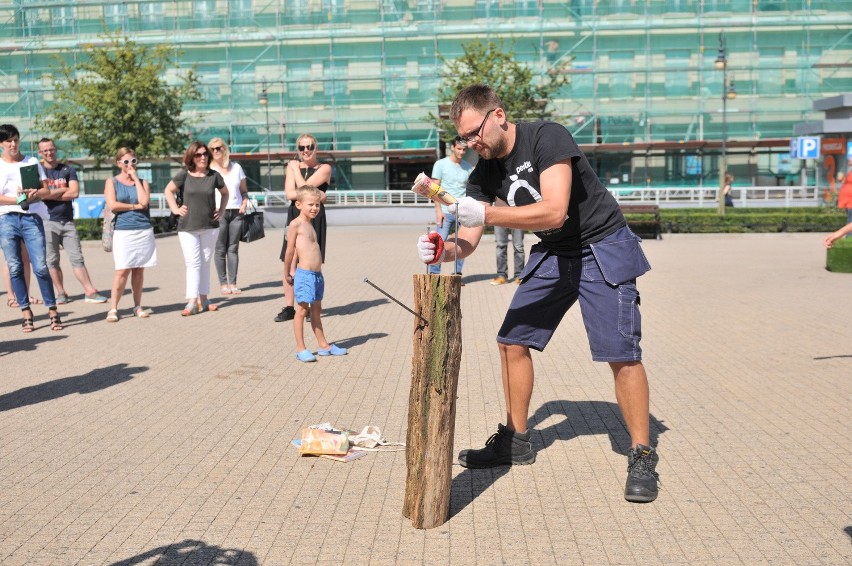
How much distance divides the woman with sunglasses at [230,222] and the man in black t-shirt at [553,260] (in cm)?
788

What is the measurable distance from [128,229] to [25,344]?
1781mm

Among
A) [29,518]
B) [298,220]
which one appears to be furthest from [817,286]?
[29,518]

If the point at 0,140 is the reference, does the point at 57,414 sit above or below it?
below

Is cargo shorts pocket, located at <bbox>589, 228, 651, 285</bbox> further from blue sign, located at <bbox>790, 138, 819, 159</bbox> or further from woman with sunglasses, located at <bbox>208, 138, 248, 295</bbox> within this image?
blue sign, located at <bbox>790, 138, 819, 159</bbox>

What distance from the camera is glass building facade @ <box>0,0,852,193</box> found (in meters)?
43.3

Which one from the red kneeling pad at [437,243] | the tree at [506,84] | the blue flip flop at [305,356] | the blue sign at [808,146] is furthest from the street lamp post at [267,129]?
the red kneeling pad at [437,243]

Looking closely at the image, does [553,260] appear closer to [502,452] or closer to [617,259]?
[617,259]

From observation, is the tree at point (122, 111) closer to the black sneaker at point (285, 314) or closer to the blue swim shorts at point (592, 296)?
the black sneaker at point (285, 314)

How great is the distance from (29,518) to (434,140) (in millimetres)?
41413

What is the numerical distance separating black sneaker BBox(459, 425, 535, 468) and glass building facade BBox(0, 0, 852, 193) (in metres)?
38.8

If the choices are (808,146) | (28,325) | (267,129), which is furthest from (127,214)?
(267,129)

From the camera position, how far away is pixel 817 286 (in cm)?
1240

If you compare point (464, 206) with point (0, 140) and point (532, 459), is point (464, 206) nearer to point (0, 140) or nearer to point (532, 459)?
point (532, 459)

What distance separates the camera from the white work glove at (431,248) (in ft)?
13.3
